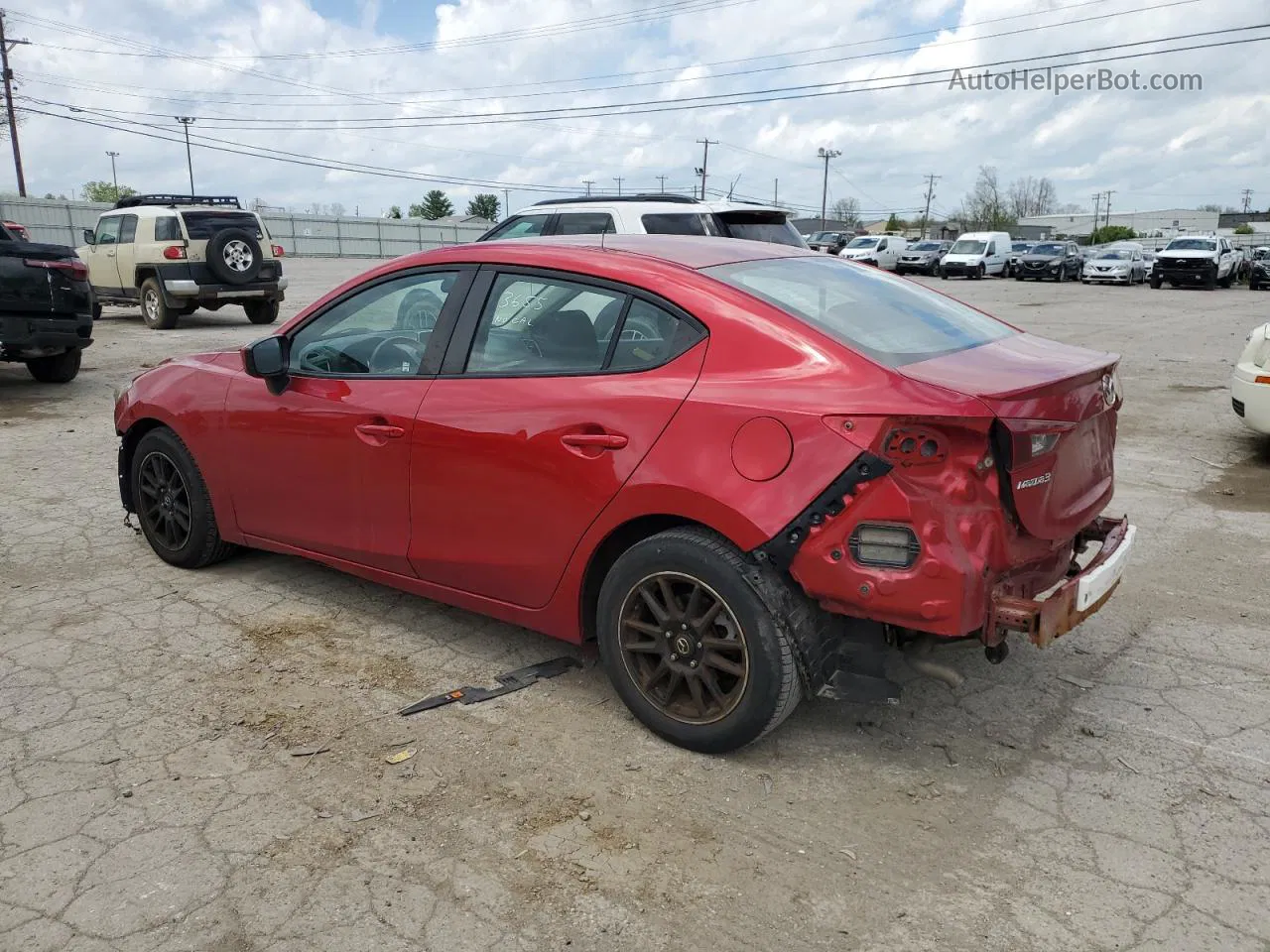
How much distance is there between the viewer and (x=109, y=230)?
16859mm

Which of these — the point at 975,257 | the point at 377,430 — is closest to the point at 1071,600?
the point at 377,430

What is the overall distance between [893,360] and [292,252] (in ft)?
160

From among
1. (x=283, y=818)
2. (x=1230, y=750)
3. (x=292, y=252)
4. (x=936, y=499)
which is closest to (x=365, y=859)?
(x=283, y=818)

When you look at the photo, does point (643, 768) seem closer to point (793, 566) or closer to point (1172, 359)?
point (793, 566)

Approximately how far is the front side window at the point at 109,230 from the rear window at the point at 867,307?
15831 mm

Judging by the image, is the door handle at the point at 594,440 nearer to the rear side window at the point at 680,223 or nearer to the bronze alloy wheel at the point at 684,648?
the bronze alloy wheel at the point at 684,648

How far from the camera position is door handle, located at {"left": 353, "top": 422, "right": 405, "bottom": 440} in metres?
3.84

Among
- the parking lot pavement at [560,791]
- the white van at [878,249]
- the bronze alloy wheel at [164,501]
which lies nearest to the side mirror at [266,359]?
the bronze alloy wheel at [164,501]

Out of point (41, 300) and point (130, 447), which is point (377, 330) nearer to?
point (130, 447)

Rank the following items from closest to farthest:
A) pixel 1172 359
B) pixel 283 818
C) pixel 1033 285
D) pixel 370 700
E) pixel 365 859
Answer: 1. pixel 365 859
2. pixel 283 818
3. pixel 370 700
4. pixel 1172 359
5. pixel 1033 285

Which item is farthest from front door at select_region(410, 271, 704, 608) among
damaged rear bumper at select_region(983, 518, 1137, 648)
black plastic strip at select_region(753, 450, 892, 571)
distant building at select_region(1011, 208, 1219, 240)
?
distant building at select_region(1011, 208, 1219, 240)

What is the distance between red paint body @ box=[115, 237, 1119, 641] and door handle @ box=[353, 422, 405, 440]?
0.01 metres

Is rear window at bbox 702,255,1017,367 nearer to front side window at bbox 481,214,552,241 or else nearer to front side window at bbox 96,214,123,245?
front side window at bbox 481,214,552,241

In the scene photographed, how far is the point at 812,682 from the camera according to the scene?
10.2 ft
